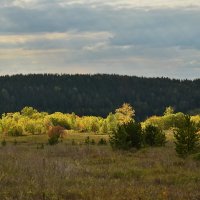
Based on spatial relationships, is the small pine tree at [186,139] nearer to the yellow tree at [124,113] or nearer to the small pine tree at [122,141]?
the small pine tree at [122,141]

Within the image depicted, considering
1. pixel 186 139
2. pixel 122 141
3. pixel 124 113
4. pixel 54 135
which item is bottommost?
pixel 54 135

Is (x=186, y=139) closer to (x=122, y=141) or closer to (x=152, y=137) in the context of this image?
(x=122, y=141)

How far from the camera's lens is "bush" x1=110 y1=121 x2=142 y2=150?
34.2 meters

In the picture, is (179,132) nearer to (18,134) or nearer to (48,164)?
(48,164)

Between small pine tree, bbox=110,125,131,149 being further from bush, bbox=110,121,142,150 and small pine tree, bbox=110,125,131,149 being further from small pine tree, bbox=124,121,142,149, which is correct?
small pine tree, bbox=124,121,142,149

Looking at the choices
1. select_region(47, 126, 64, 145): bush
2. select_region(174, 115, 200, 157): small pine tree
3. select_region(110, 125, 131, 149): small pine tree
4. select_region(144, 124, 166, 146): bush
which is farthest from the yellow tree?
select_region(174, 115, 200, 157): small pine tree

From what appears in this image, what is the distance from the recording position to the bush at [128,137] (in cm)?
3425

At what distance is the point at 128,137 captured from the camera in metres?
34.9

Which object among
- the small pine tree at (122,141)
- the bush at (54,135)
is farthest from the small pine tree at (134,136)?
the bush at (54,135)

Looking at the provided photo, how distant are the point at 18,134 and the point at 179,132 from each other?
84.5 meters

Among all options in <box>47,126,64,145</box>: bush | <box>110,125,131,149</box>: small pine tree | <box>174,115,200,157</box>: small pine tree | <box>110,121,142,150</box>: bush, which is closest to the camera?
<box>174,115,200,157</box>: small pine tree

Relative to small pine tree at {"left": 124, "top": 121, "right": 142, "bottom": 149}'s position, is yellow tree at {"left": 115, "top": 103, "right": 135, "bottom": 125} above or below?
above

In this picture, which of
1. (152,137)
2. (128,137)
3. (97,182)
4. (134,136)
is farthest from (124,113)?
(97,182)

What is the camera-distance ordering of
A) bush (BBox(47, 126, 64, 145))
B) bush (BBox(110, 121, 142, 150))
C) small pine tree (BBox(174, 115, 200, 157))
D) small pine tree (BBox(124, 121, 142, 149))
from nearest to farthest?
small pine tree (BBox(174, 115, 200, 157)) → bush (BBox(110, 121, 142, 150)) → small pine tree (BBox(124, 121, 142, 149)) → bush (BBox(47, 126, 64, 145))
